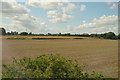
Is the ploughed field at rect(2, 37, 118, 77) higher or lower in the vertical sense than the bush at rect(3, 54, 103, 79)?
lower

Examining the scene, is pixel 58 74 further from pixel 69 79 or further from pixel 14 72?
pixel 14 72

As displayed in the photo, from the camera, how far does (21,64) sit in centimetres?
274

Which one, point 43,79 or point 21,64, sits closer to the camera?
point 43,79

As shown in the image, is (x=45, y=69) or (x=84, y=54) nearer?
(x=45, y=69)

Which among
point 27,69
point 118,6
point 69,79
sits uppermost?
point 118,6

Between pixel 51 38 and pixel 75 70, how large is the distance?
36012 mm

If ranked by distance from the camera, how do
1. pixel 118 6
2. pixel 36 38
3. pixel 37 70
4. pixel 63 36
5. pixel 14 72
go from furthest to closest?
pixel 63 36, pixel 36 38, pixel 118 6, pixel 14 72, pixel 37 70

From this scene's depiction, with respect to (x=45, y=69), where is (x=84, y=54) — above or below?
below

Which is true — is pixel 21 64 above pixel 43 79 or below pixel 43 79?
above

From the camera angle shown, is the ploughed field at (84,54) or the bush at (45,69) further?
the ploughed field at (84,54)

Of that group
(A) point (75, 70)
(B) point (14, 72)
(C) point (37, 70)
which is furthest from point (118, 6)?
(B) point (14, 72)

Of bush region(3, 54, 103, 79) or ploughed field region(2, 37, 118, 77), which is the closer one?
bush region(3, 54, 103, 79)

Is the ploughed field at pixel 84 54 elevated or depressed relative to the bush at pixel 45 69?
depressed

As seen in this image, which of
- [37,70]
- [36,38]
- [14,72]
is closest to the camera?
[37,70]
